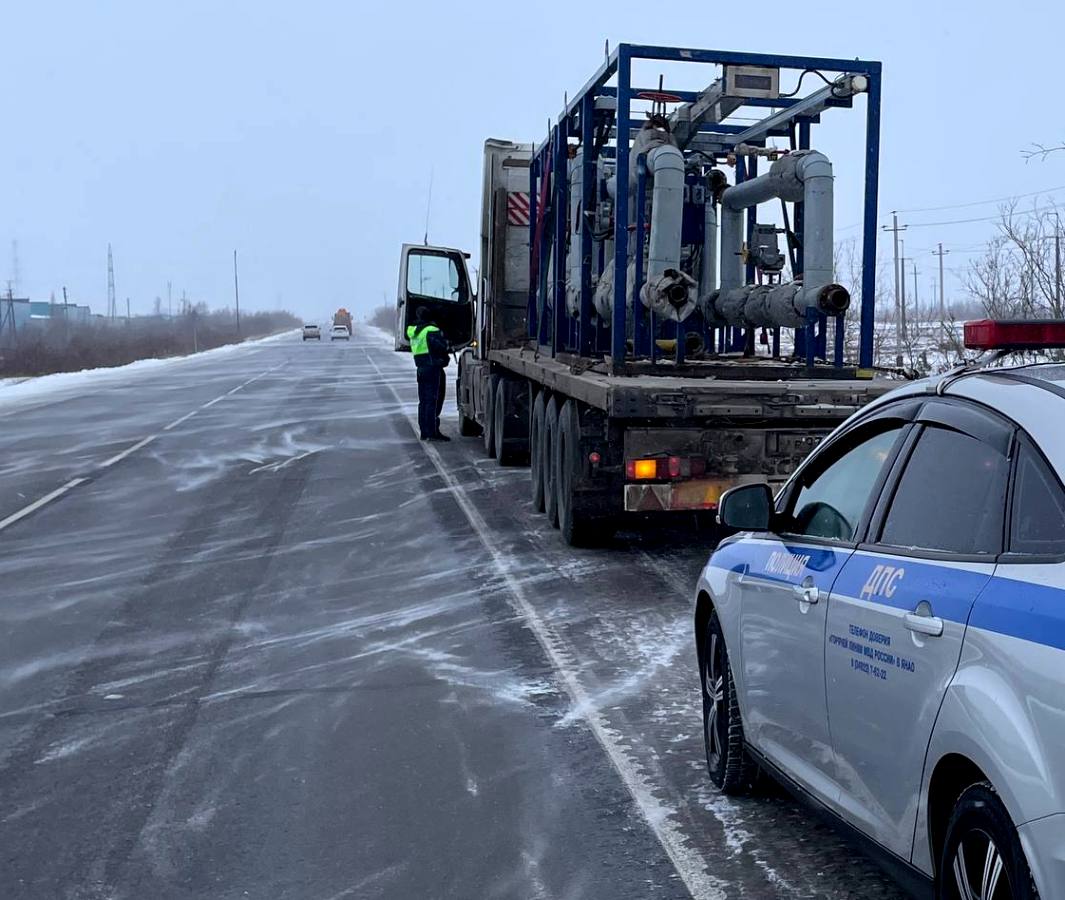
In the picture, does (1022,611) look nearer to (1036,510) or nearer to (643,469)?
(1036,510)

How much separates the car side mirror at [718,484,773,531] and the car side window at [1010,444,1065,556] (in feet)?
4.17

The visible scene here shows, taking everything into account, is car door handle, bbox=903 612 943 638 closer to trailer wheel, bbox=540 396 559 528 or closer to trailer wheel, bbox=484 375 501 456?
trailer wheel, bbox=540 396 559 528

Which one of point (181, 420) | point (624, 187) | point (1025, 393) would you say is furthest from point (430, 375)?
point (1025, 393)

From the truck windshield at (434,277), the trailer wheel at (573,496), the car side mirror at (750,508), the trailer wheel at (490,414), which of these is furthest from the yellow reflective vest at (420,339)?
the car side mirror at (750,508)

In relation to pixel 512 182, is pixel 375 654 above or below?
below

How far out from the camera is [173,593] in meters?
9.05

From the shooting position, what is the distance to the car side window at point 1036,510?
Answer: 9.75ft

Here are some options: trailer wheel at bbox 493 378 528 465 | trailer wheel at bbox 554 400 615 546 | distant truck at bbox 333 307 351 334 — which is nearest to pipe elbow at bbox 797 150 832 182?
trailer wheel at bbox 554 400 615 546

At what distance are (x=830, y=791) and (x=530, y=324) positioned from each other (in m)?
12.9

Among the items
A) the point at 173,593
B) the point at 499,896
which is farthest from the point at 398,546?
the point at 499,896

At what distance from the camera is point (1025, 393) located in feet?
10.9

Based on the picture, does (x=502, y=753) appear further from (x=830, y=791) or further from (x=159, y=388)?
(x=159, y=388)

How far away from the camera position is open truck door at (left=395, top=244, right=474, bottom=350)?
22344 mm

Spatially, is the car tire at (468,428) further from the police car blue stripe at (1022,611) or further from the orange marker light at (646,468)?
the police car blue stripe at (1022,611)
